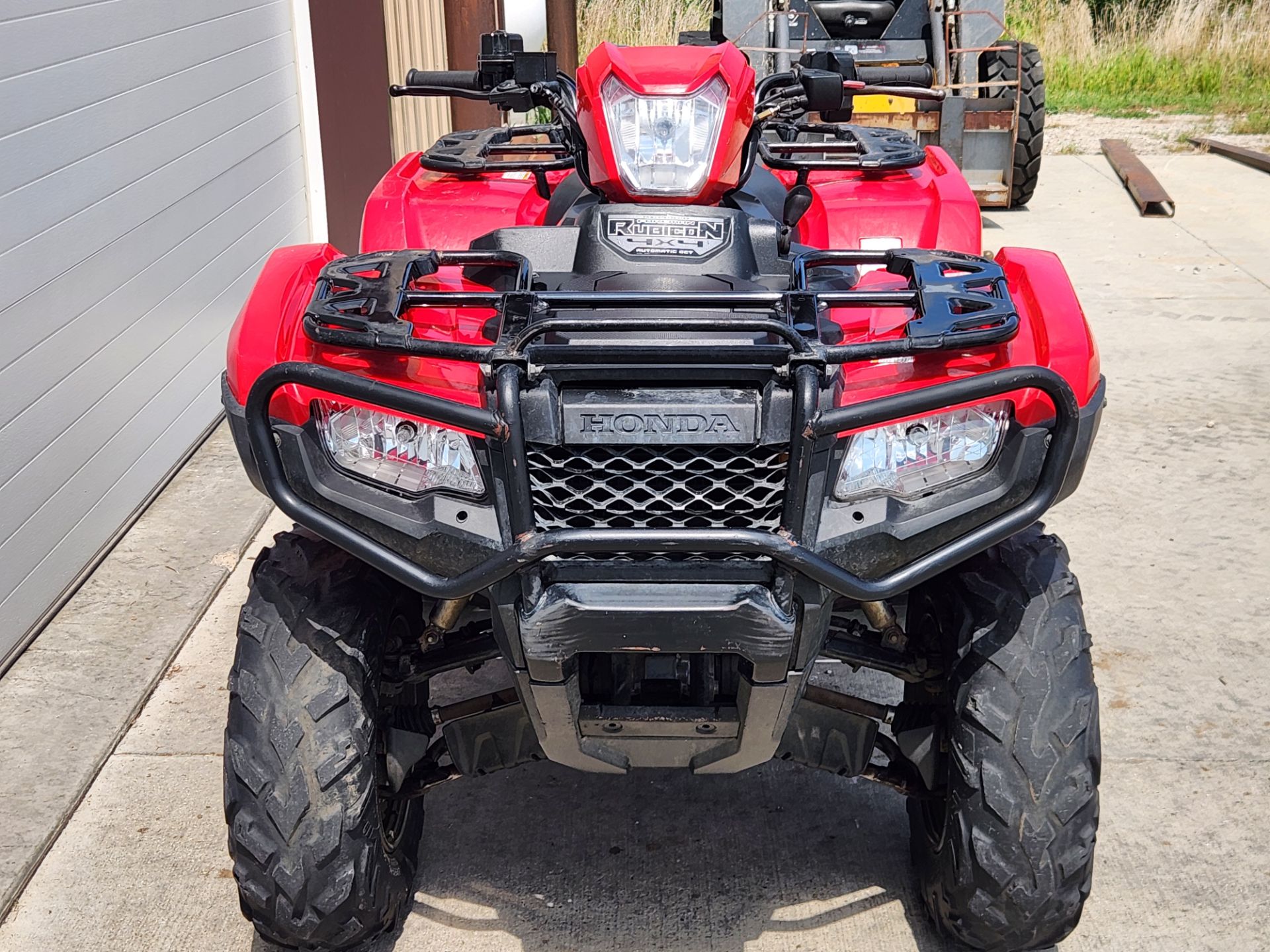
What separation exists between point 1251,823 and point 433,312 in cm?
215

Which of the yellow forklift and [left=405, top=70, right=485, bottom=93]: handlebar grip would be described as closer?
[left=405, top=70, right=485, bottom=93]: handlebar grip

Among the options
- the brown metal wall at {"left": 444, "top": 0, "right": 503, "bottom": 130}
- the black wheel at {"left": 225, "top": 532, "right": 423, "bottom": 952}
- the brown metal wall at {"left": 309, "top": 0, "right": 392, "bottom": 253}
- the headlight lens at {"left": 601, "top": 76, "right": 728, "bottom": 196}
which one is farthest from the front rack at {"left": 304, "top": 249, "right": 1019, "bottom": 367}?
the brown metal wall at {"left": 444, "top": 0, "right": 503, "bottom": 130}

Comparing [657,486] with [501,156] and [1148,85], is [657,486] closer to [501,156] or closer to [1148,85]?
[501,156]

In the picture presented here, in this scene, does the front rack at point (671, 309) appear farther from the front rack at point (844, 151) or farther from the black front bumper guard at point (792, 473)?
the front rack at point (844, 151)

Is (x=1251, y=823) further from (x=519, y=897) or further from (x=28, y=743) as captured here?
(x=28, y=743)

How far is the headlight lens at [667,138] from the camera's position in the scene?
2.70 metres

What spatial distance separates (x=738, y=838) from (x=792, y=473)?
1292mm

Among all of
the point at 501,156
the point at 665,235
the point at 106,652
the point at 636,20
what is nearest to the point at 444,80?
the point at 501,156

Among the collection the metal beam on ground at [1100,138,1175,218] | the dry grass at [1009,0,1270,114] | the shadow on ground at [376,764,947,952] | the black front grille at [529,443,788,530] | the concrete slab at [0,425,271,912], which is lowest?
the concrete slab at [0,425,271,912]

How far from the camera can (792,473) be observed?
6.76 feet

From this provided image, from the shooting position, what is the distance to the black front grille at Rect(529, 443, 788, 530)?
2.09 metres

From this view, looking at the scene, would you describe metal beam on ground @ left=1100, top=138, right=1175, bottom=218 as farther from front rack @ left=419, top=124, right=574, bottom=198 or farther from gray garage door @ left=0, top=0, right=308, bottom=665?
front rack @ left=419, top=124, right=574, bottom=198

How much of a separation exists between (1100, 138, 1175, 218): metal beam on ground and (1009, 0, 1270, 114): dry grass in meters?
3.25

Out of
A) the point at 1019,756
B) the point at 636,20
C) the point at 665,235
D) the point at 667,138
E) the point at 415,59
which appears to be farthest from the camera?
the point at 636,20
